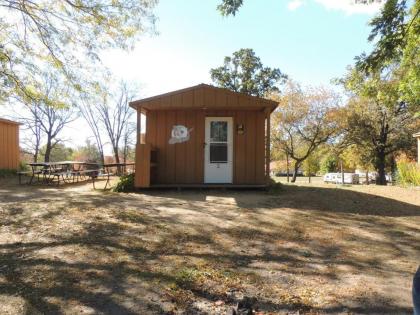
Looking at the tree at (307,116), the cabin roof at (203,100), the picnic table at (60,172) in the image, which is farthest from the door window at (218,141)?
the tree at (307,116)

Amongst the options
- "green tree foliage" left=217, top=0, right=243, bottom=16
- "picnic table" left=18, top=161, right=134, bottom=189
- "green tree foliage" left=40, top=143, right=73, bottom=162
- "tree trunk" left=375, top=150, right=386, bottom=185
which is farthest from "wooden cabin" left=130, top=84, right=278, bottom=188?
"green tree foliage" left=40, top=143, right=73, bottom=162

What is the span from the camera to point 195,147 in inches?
421

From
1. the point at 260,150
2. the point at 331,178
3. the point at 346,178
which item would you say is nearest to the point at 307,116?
the point at 260,150

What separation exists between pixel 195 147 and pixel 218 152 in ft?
2.18

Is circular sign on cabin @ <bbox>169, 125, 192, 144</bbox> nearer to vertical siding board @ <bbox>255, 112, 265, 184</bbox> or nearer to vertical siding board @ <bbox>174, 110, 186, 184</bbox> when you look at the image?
vertical siding board @ <bbox>174, 110, 186, 184</bbox>

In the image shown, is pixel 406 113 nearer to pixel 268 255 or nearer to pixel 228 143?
pixel 228 143

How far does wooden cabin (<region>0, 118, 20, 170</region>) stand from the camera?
17.4 m

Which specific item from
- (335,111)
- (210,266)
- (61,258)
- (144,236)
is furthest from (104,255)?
(335,111)

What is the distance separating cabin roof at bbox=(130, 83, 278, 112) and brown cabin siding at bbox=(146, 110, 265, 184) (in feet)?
2.20

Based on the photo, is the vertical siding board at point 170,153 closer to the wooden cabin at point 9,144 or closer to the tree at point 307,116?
the wooden cabin at point 9,144

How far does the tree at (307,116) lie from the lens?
2469 centimetres

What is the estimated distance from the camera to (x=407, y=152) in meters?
27.3

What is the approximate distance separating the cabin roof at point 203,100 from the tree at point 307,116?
15270mm

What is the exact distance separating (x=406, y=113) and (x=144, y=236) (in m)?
25.2
